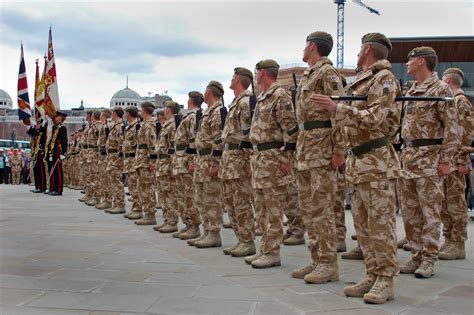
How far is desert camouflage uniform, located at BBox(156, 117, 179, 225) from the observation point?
8844 mm

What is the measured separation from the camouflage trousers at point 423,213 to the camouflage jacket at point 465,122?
4.55 feet

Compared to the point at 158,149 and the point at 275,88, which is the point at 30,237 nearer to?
the point at 158,149

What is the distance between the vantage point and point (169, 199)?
349 inches

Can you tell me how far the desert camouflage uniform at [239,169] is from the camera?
6.52 metres

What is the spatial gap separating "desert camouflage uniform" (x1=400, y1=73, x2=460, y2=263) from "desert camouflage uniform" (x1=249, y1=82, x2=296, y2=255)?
1.26m

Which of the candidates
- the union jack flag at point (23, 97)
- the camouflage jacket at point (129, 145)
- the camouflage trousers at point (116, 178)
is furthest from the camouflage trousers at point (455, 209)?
the union jack flag at point (23, 97)

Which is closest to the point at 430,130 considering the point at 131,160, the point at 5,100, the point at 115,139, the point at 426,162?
the point at 426,162

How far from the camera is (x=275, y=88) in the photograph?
5.94 metres

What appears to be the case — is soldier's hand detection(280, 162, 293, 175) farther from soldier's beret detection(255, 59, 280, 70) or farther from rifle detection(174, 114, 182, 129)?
rifle detection(174, 114, 182, 129)

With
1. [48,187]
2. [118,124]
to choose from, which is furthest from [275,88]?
[48,187]

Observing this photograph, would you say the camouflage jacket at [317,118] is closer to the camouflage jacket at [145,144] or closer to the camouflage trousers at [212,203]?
the camouflage trousers at [212,203]

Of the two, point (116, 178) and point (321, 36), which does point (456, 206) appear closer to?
point (321, 36)

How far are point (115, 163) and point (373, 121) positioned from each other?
786 centimetres

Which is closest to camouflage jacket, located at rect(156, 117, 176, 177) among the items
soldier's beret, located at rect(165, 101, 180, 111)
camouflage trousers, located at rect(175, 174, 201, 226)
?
soldier's beret, located at rect(165, 101, 180, 111)
